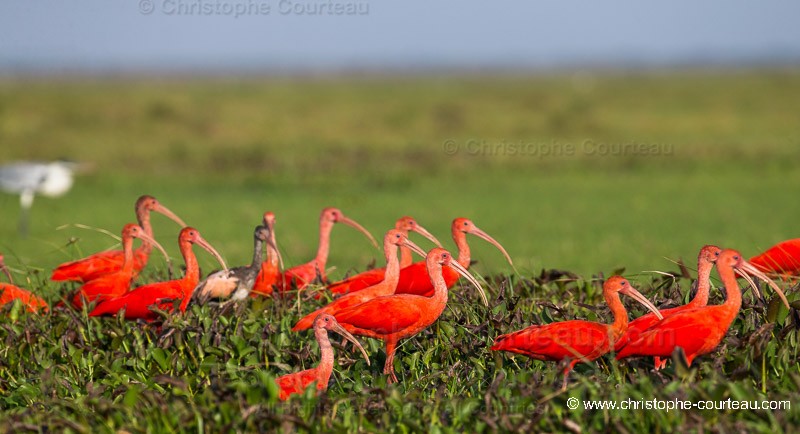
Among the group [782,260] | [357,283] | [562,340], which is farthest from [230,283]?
[782,260]

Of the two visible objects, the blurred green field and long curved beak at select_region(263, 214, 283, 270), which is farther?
the blurred green field

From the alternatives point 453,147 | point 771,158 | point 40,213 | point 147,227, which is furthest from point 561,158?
point 147,227

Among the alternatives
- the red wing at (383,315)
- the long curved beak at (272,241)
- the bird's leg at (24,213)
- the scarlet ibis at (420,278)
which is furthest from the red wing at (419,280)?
the bird's leg at (24,213)

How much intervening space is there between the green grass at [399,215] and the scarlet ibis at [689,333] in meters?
0.12

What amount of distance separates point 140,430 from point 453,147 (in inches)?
904

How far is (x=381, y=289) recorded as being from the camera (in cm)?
629

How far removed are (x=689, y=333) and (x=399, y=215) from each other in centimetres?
1297

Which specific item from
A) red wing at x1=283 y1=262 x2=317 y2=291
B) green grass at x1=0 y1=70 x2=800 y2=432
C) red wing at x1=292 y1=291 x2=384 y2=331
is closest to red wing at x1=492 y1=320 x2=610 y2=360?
green grass at x1=0 y1=70 x2=800 y2=432

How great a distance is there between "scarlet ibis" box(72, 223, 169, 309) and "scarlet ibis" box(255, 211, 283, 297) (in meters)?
0.66

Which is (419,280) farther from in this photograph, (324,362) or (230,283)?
(324,362)

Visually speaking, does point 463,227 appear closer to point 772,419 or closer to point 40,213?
point 772,419

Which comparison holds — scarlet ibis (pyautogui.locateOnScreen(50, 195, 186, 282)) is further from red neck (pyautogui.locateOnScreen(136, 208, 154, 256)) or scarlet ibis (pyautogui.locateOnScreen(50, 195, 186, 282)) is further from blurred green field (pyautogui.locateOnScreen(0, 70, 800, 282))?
blurred green field (pyautogui.locateOnScreen(0, 70, 800, 282))

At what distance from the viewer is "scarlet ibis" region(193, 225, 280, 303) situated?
21.6 ft

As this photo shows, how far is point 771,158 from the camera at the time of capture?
25.7 metres
